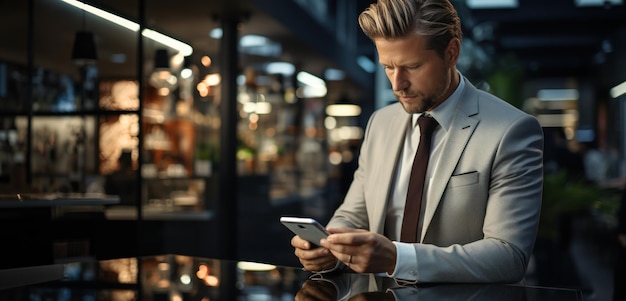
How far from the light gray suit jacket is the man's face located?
133mm

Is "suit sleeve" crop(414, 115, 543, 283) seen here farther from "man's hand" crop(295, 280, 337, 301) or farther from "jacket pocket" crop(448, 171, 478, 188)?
"man's hand" crop(295, 280, 337, 301)

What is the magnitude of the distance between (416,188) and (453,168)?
125 millimetres

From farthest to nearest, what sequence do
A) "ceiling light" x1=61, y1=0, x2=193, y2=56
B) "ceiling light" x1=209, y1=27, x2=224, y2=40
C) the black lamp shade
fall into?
"ceiling light" x1=209, y1=27, x2=224, y2=40 < the black lamp shade < "ceiling light" x1=61, y1=0, x2=193, y2=56

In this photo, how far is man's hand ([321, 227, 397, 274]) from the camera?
1955mm

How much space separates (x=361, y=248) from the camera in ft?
6.44

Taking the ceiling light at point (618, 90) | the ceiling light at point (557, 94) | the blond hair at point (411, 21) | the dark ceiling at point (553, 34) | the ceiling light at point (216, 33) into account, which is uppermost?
the dark ceiling at point (553, 34)

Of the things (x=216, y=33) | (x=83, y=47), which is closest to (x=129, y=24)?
(x=83, y=47)

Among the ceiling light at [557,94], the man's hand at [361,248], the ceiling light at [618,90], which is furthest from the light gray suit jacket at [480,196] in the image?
the ceiling light at [557,94]

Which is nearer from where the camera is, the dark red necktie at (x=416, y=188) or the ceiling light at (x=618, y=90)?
the dark red necktie at (x=416, y=188)

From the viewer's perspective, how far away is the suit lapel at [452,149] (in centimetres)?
224

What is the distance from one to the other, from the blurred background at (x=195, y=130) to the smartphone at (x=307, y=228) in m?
3.57

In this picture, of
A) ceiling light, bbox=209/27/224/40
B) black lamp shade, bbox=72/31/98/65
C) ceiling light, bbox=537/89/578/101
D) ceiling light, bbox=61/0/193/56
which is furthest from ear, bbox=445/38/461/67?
ceiling light, bbox=537/89/578/101

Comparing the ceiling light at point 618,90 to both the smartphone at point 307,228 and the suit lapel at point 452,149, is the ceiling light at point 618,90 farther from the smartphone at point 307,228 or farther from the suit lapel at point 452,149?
the smartphone at point 307,228

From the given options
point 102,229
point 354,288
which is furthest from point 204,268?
point 102,229
